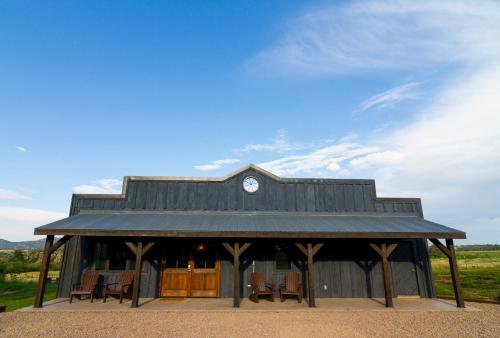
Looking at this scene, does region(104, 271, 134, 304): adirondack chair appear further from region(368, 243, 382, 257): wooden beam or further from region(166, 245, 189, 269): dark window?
region(368, 243, 382, 257): wooden beam

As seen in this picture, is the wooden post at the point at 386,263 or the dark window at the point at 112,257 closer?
the wooden post at the point at 386,263

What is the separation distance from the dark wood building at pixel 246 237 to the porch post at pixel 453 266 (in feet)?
0.10

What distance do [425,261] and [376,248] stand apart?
3.21 metres

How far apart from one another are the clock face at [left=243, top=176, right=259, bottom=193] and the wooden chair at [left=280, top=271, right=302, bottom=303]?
11.4 feet

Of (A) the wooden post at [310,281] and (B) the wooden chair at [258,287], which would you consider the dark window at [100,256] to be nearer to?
(B) the wooden chair at [258,287]

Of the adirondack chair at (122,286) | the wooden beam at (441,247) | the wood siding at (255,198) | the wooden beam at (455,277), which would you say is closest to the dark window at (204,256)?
the wood siding at (255,198)

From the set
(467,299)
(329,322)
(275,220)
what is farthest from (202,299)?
(467,299)

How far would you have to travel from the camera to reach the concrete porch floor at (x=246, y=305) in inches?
301

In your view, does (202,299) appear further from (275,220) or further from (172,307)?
(275,220)

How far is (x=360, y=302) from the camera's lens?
8742 millimetres

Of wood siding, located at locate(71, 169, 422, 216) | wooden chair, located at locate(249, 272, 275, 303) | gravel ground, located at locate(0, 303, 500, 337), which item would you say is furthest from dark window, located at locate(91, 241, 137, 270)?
wooden chair, located at locate(249, 272, 275, 303)

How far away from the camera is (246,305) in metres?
8.13

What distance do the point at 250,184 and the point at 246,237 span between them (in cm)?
309

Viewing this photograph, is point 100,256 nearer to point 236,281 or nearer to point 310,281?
point 236,281
